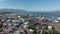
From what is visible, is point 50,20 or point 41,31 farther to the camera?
point 50,20

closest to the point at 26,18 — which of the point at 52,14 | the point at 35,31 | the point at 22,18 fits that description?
the point at 22,18

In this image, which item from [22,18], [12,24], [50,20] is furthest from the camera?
[22,18]

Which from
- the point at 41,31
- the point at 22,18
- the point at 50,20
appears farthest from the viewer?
the point at 22,18

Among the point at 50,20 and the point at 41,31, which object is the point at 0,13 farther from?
the point at 41,31

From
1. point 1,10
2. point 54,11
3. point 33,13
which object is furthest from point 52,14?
point 1,10

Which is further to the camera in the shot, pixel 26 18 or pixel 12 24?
pixel 26 18

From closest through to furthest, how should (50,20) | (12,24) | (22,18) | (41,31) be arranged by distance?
(41,31) → (12,24) → (50,20) → (22,18)

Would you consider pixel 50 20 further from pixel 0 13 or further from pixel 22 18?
pixel 0 13

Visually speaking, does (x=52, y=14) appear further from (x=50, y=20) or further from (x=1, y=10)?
(x=1, y=10)
